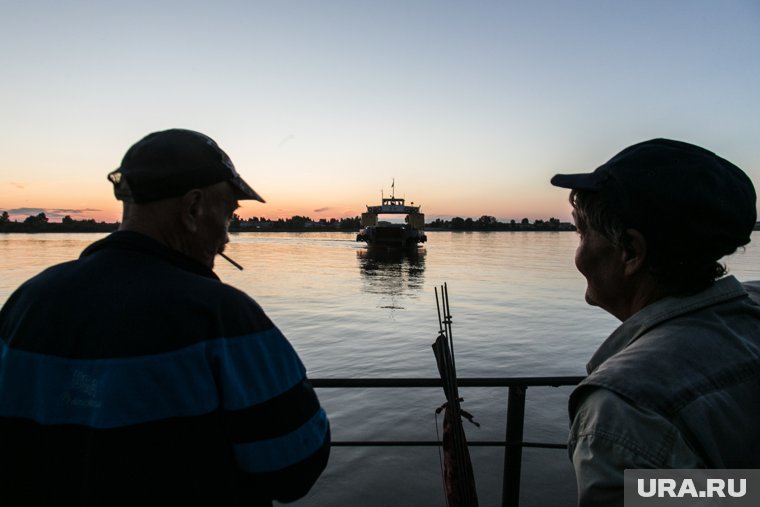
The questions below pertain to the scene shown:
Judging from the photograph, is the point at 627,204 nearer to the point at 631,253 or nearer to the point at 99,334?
the point at 631,253

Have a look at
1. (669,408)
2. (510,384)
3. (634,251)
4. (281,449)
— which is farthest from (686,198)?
(510,384)

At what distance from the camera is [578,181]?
152 centimetres

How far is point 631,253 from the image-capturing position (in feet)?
4.67

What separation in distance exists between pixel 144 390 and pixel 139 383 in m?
0.02

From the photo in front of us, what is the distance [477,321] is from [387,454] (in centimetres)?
1313

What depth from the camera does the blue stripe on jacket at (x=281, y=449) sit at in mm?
1421

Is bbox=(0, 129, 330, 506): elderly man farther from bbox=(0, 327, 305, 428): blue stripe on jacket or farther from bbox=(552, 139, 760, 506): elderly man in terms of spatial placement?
bbox=(552, 139, 760, 506): elderly man

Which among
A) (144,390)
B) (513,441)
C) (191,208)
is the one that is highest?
(191,208)

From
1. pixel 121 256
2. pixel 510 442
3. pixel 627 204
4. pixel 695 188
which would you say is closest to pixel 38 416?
pixel 121 256

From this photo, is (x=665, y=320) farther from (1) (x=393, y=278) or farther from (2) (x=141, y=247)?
(1) (x=393, y=278)

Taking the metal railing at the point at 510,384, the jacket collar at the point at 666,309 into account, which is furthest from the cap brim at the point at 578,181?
the metal railing at the point at 510,384

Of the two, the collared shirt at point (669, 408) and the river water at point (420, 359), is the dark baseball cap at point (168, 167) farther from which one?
the river water at point (420, 359)

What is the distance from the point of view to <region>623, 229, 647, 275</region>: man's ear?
1368 mm

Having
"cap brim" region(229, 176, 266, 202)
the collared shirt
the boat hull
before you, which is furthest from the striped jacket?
the boat hull
